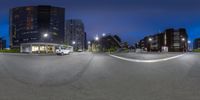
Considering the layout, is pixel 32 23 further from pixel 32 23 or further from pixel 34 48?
pixel 34 48

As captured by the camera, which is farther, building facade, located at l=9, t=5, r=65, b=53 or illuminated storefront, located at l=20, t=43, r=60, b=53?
building facade, located at l=9, t=5, r=65, b=53

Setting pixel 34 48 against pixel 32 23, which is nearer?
pixel 34 48

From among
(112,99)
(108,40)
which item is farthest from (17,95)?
(108,40)

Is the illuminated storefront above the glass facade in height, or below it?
below

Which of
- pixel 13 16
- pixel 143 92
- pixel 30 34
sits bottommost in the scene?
pixel 143 92

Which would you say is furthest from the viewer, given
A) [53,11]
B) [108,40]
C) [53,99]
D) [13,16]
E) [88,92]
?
[53,11]

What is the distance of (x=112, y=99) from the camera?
6.34m

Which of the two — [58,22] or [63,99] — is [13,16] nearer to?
[58,22]

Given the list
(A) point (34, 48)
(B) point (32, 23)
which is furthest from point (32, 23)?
(A) point (34, 48)

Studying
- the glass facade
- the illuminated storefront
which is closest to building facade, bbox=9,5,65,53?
the glass facade

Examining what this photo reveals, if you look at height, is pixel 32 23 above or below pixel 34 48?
above

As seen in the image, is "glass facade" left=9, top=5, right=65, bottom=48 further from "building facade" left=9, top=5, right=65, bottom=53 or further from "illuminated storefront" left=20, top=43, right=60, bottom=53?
"illuminated storefront" left=20, top=43, right=60, bottom=53

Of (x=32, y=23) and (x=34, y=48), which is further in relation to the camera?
(x=32, y=23)

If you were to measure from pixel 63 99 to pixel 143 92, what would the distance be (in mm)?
2304
